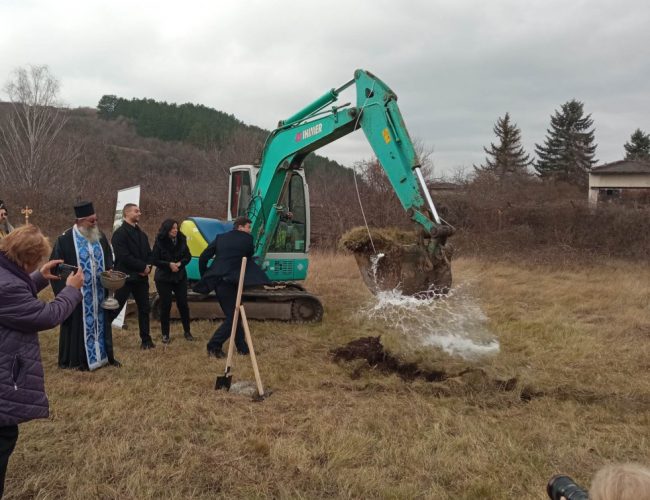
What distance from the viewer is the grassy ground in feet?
11.1

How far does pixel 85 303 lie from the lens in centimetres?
554

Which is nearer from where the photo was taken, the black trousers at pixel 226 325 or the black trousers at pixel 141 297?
the black trousers at pixel 226 325

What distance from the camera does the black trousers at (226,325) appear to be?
20.3 ft

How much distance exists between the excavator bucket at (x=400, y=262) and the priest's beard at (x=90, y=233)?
10.8 feet

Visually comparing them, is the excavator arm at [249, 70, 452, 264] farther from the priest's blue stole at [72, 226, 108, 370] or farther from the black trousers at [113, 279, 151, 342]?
the priest's blue stole at [72, 226, 108, 370]

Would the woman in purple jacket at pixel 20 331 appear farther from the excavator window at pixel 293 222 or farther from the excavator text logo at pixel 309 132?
the excavator window at pixel 293 222

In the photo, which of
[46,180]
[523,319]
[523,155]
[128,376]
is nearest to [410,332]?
[523,319]

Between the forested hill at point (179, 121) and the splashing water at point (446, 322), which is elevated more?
the forested hill at point (179, 121)

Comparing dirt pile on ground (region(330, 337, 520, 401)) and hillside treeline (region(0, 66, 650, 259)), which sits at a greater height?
hillside treeline (region(0, 66, 650, 259))

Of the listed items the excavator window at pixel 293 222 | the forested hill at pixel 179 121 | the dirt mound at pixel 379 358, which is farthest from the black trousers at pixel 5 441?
the forested hill at pixel 179 121

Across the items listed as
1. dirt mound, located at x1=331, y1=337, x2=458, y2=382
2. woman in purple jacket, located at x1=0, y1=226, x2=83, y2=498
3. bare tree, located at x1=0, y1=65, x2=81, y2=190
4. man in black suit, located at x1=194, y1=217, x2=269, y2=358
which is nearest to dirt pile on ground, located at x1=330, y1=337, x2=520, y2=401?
dirt mound, located at x1=331, y1=337, x2=458, y2=382

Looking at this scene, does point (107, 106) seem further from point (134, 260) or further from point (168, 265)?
point (134, 260)

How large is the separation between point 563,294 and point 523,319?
2.93 metres

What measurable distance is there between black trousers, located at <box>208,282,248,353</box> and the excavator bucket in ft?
5.92
